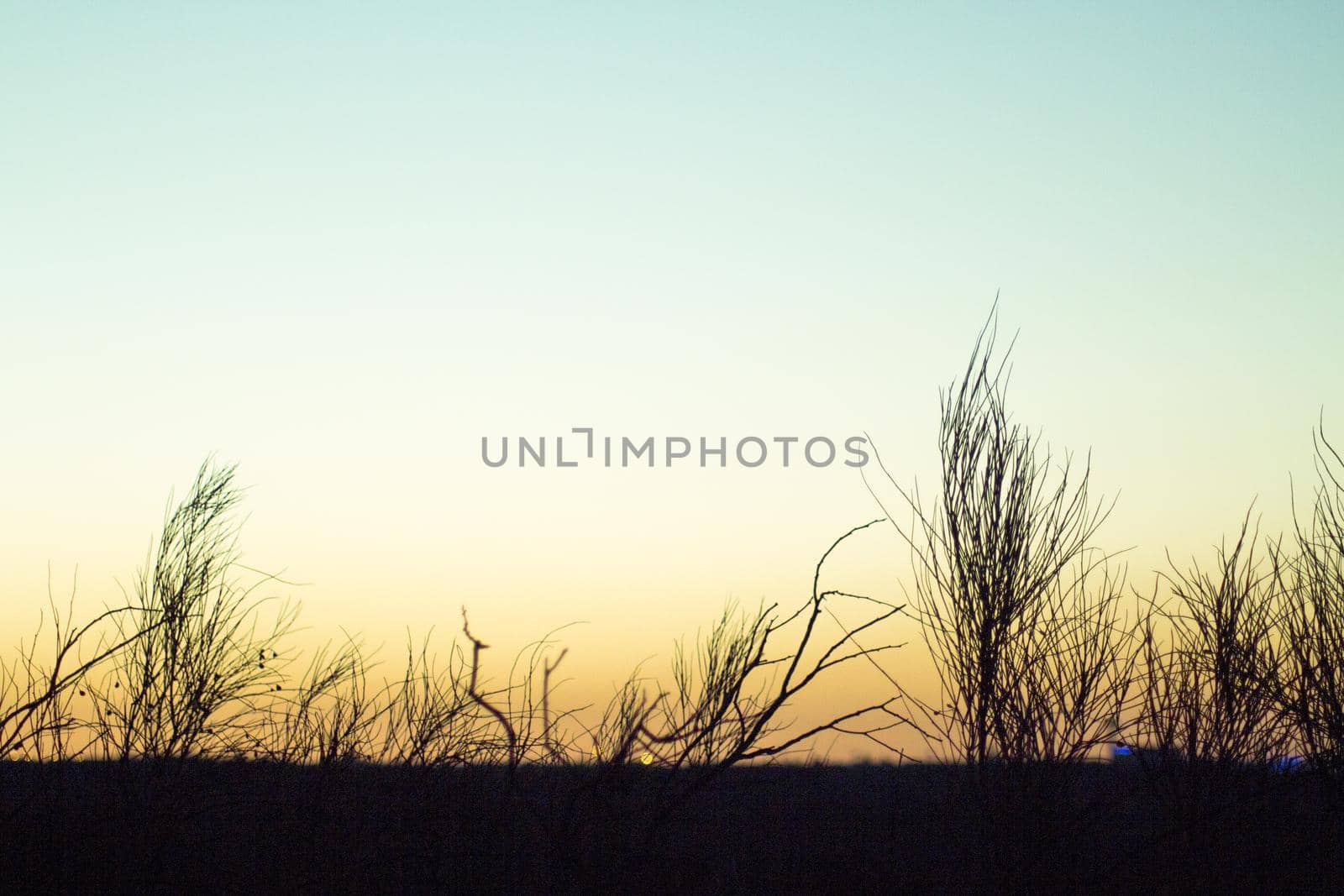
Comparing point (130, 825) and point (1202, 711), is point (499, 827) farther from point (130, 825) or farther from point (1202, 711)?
point (1202, 711)

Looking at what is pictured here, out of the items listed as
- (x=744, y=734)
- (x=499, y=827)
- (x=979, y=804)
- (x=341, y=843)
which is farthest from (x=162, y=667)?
(x=979, y=804)

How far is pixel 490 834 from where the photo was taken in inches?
372

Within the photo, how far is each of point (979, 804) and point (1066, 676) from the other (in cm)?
133

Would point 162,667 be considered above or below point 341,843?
above

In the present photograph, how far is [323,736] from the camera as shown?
1005 cm

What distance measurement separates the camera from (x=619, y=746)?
29.0 feet

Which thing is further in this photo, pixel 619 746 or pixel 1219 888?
pixel 1219 888

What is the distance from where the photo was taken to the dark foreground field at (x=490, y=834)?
Answer: 8164 millimetres

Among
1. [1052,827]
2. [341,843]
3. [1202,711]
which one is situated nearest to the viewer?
[1052,827]

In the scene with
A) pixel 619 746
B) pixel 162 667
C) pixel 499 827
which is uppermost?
pixel 162 667

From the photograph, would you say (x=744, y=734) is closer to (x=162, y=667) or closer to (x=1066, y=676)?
(x=1066, y=676)

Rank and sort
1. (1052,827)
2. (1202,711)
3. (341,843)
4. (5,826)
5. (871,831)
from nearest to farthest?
(5,826) < (1052,827) < (341,843) < (1202,711) < (871,831)

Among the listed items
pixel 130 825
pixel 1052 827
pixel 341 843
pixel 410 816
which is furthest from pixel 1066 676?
pixel 130 825

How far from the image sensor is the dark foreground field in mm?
8164
